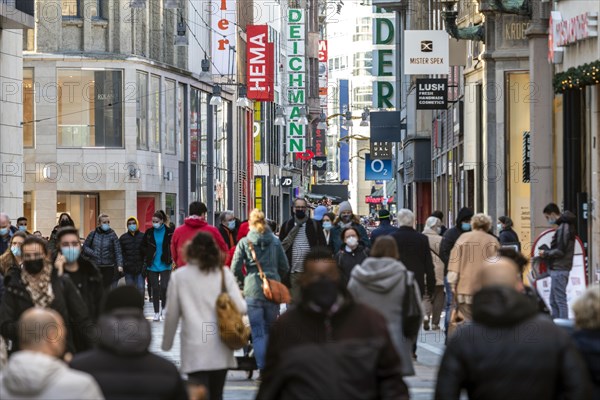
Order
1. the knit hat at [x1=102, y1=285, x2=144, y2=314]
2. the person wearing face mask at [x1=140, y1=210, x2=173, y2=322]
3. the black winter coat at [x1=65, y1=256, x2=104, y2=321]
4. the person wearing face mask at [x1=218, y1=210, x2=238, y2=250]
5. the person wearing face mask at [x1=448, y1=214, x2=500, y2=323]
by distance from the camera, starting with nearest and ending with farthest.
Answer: the knit hat at [x1=102, y1=285, x2=144, y2=314]
the black winter coat at [x1=65, y1=256, x2=104, y2=321]
the person wearing face mask at [x1=448, y1=214, x2=500, y2=323]
the person wearing face mask at [x1=218, y1=210, x2=238, y2=250]
the person wearing face mask at [x1=140, y1=210, x2=173, y2=322]

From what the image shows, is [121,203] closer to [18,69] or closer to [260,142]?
[18,69]

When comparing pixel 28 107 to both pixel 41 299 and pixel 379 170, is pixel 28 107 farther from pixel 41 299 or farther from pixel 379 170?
pixel 41 299

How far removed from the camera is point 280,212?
293ft

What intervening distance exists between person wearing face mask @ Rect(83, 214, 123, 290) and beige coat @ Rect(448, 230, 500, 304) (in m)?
7.42

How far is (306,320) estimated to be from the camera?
801 cm

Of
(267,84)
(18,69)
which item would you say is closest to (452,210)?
(18,69)

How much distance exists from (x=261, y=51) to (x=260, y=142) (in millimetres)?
15908

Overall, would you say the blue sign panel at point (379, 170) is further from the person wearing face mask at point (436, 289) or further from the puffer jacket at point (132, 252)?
the person wearing face mask at point (436, 289)

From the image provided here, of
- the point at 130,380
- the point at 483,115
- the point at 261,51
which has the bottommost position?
the point at 130,380

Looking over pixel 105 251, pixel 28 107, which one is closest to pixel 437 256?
pixel 105 251

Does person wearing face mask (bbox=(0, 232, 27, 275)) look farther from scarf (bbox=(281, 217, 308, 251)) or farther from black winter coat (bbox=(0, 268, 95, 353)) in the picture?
black winter coat (bbox=(0, 268, 95, 353))

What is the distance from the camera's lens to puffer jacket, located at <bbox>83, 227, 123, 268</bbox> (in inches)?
955

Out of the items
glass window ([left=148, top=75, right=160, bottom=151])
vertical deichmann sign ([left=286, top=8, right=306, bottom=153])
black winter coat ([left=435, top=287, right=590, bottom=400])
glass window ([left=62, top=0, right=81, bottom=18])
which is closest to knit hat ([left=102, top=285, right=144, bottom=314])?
black winter coat ([left=435, top=287, right=590, bottom=400])

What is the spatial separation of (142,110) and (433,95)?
10.2 m
